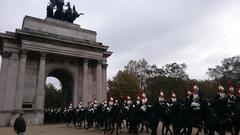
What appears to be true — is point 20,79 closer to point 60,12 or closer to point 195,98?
point 60,12

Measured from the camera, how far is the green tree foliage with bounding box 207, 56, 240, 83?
214 feet

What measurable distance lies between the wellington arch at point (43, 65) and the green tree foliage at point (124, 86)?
20.8m

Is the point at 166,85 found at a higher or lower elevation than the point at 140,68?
lower

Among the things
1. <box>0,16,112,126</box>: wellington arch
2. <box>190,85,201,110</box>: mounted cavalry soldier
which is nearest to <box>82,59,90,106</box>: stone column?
<box>0,16,112,126</box>: wellington arch

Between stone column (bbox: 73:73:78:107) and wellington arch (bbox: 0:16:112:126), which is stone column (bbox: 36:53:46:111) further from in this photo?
stone column (bbox: 73:73:78:107)

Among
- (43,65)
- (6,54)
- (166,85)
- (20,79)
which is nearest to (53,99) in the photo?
(166,85)

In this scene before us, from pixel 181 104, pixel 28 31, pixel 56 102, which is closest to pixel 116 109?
pixel 181 104

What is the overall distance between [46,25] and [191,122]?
28997mm

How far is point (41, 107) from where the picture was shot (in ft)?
108

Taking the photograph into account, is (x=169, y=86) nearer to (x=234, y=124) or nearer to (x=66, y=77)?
(x=66, y=77)

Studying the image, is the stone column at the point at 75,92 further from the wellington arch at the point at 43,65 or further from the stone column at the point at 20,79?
the stone column at the point at 20,79

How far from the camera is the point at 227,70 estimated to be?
227 feet

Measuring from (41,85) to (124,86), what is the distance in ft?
97.6

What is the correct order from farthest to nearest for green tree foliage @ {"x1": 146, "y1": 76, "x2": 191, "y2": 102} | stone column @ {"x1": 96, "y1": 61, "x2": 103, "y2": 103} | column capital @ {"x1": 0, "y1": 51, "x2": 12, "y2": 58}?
green tree foliage @ {"x1": 146, "y1": 76, "x2": 191, "y2": 102}, stone column @ {"x1": 96, "y1": 61, "x2": 103, "y2": 103}, column capital @ {"x1": 0, "y1": 51, "x2": 12, "y2": 58}
